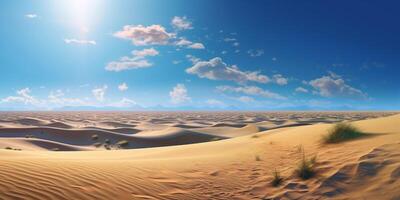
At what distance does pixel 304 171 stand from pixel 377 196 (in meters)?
1.62

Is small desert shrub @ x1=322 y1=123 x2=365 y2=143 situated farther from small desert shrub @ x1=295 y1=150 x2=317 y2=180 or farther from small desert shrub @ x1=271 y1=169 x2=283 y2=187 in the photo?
small desert shrub @ x1=271 y1=169 x2=283 y2=187

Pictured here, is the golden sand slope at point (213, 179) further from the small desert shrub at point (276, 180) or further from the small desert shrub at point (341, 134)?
the small desert shrub at point (341, 134)

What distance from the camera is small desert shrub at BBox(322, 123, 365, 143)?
1086cm

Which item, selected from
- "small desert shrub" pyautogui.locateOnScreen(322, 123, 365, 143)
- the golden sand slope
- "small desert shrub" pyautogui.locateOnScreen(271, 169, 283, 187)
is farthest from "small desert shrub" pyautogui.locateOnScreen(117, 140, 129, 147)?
"small desert shrub" pyautogui.locateOnScreen(271, 169, 283, 187)

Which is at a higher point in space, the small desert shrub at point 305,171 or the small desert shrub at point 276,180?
the small desert shrub at point 305,171

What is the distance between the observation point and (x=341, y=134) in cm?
1100

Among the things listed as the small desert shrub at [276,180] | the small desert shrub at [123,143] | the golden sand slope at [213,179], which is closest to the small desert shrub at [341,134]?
the golden sand slope at [213,179]

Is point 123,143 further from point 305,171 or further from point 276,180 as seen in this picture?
point 305,171

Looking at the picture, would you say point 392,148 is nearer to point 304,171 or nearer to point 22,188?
point 304,171

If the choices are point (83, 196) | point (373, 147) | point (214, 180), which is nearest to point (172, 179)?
point (214, 180)

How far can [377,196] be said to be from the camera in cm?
642

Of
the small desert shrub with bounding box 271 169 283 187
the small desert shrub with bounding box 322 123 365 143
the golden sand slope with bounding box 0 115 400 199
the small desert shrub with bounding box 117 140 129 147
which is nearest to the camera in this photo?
the golden sand slope with bounding box 0 115 400 199

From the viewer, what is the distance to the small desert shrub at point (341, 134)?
35.6 feet

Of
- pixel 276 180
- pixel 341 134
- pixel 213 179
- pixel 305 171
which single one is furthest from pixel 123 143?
pixel 305 171
